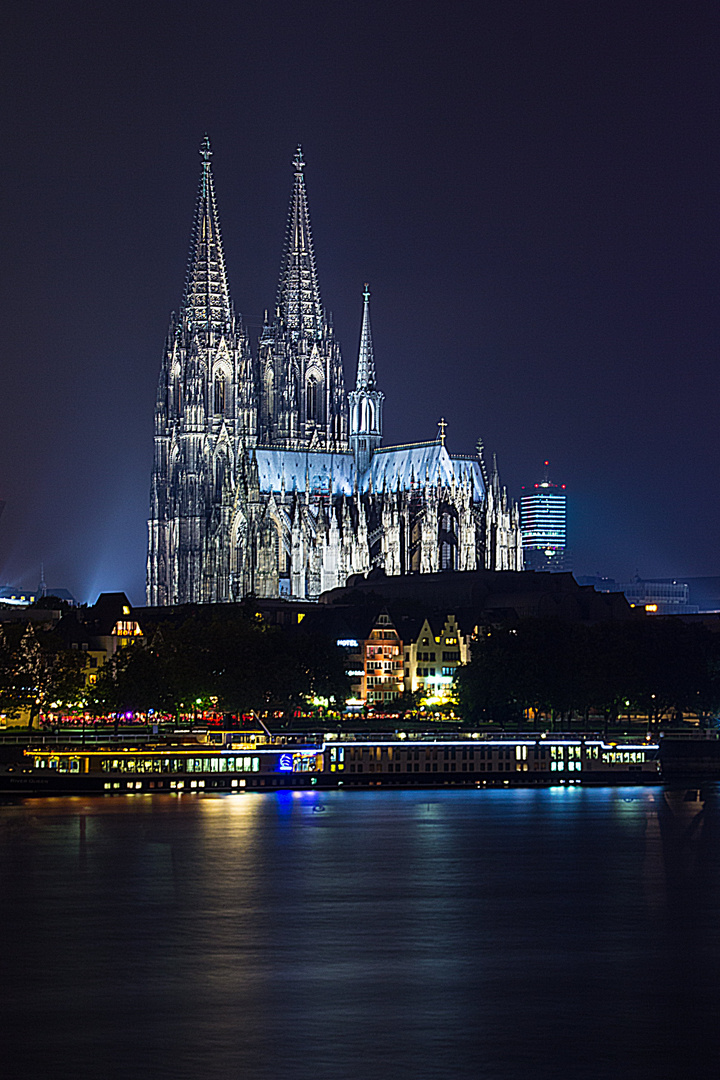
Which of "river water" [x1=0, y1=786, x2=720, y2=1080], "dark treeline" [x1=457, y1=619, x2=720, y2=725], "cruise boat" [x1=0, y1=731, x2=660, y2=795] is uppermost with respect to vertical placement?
"dark treeline" [x1=457, y1=619, x2=720, y2=725]

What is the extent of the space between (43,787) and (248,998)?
59023 mm

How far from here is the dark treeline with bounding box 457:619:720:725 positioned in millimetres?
152250

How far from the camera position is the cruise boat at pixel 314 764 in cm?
11494

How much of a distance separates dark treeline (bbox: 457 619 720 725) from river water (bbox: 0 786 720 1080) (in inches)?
1937

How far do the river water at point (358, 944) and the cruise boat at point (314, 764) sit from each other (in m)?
12.7

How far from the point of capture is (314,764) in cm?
12119

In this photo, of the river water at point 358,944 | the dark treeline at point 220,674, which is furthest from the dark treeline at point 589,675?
the river water at point 358,944

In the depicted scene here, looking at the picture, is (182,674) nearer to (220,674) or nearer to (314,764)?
(220,674)

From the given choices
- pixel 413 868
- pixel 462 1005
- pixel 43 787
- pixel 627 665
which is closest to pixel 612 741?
pixel 627 665

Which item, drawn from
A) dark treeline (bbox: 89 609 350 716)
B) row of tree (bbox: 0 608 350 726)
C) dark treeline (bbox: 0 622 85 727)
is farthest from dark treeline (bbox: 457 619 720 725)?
dark treeline (bbox: 0 622 85 727)

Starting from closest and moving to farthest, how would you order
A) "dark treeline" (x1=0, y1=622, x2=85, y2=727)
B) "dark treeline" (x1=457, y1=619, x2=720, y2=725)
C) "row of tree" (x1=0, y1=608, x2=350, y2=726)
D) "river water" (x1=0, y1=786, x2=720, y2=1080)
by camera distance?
"river water" (x1=0, y1=786, x2=720, y2=1080) < "dark treeline" (x1=0, y1=622, x2=85, y2=727) < "row of tree" (x1=0, y1=608, x2=350, y2=726) < "dark treeline" (x1=457, y1=619, x2=720, y2=725)

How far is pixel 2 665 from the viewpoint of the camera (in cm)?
14562

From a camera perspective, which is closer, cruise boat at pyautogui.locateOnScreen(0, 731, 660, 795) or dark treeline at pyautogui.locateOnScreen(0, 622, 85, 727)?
cruise boat at pyautogui.locateOnScreen(0, 731, 660, 795)

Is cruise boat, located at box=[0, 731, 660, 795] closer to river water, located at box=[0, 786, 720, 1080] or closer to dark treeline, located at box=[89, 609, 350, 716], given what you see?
river water, located at box=[0, 786, 720, 1080]
